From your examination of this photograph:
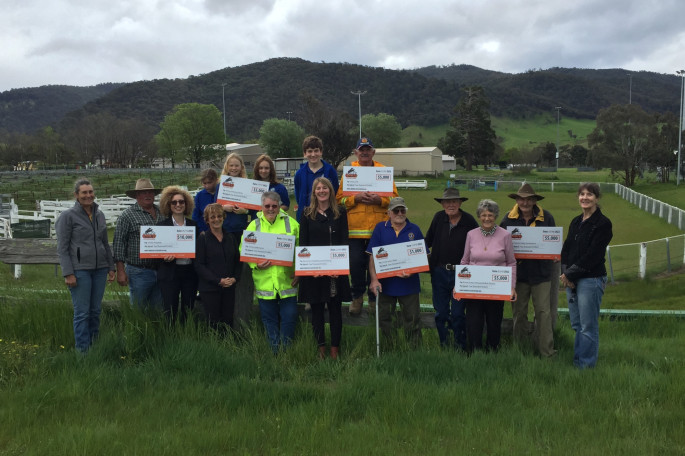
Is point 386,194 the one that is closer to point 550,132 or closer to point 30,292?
point 30,292

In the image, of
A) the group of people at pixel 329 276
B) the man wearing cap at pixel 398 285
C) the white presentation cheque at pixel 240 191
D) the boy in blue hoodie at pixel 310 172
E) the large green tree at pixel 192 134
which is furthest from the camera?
the large green tree at pixel 192 134

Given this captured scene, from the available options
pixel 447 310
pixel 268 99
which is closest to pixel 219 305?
pixel 447 310

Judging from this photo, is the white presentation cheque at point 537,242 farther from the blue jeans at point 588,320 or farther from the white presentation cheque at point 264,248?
the white presentation cheque at point 264,248

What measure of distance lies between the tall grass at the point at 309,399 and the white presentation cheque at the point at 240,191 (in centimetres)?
147

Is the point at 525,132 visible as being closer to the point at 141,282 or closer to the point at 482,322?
the point at 482,322

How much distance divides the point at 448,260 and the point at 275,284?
187 cm

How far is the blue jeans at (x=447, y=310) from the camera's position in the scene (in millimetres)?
5859

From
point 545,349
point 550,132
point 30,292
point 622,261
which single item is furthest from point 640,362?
point 550,132

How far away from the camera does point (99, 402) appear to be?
13.6 ft

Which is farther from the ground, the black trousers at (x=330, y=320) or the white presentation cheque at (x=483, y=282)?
the white presentation cheque at (x=483, y=282)

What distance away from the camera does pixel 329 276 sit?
18.3 feet

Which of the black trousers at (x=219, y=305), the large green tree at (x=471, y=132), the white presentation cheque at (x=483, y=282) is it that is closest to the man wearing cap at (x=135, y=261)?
the black trousers at (x=219, y=305)

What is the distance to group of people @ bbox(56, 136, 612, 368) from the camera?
552 centimetres

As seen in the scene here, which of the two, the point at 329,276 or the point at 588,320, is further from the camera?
the point at 329,276
